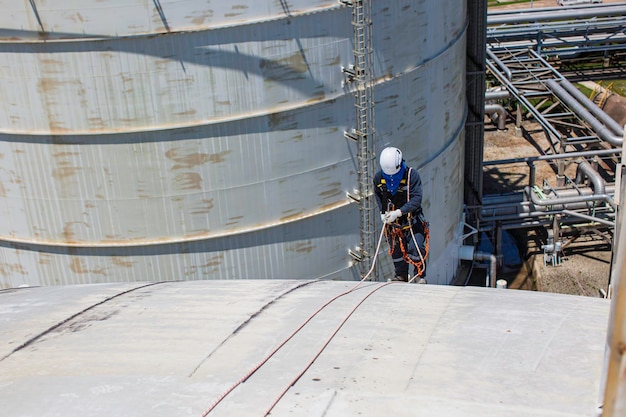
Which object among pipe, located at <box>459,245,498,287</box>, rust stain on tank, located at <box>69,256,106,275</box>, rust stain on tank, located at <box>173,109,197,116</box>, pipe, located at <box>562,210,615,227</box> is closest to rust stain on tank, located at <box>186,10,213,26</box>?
rust stain on tank, located at <box>173,109,197,116</box>

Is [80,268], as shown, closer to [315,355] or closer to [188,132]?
[188,132]

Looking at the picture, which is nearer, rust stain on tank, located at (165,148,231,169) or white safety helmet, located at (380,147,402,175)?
white safety helmet, located at (380,147,402,175)

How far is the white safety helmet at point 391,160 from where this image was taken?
388 inches

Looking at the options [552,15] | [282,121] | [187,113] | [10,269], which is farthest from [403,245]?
[552,15]

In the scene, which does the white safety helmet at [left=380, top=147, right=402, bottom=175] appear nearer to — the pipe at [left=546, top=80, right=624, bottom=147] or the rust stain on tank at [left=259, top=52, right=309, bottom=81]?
the rust stain on tank at [left=259, top=52, right=309, bottom=81]

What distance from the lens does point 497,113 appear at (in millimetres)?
23812

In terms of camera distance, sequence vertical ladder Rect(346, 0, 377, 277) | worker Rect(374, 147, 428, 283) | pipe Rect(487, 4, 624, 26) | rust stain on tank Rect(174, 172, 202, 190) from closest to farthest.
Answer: worker Rect(374, 147, 428, 283)
rust stain on tank Rect(174, 172, 202, 190)
vertical ladder Rect(346, 0, 377, 277)
pipe Rect(487, 4, 624, 26)

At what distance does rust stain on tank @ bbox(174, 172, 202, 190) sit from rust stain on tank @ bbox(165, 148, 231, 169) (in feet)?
0.46

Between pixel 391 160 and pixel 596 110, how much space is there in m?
14.0

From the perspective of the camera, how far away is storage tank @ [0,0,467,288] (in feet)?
34.6

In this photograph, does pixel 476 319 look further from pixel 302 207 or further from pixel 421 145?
pixel 421 145

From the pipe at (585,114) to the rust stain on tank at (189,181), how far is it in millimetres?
13056

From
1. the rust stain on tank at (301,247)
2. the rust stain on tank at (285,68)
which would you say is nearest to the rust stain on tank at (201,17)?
the rust stain on tank at (285,68)

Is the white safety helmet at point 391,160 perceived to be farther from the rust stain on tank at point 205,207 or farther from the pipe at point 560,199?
the pipe at point 560,199
